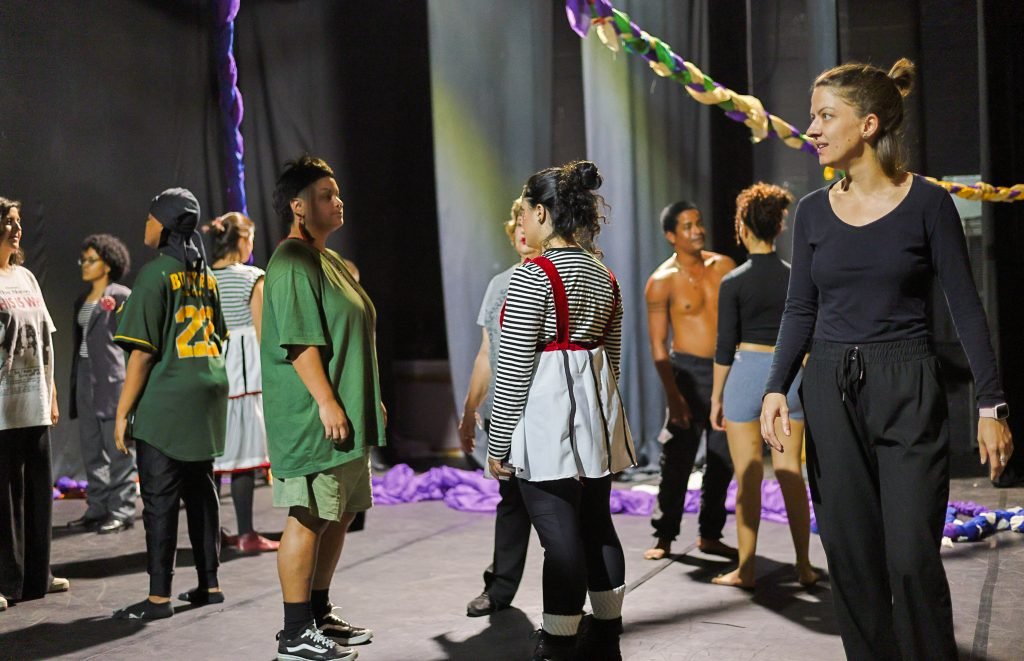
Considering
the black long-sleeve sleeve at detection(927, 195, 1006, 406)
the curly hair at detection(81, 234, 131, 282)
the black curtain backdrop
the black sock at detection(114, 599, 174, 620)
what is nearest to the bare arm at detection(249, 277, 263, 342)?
the curly hair at detection(81, 234, 131, 282)

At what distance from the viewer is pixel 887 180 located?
7.61 feet

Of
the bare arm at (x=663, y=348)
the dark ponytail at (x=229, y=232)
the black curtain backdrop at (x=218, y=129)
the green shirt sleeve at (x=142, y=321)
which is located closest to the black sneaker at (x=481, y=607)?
the bare arm at (x=663, y=348)

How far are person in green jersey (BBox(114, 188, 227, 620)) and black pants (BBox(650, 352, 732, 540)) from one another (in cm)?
183

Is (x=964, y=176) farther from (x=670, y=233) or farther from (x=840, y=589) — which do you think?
(x=840, y=589)

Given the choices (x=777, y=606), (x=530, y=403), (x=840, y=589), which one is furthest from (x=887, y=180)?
(x=777, y=606)

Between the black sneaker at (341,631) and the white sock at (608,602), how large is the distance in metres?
0.86

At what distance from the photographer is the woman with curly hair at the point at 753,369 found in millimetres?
4039

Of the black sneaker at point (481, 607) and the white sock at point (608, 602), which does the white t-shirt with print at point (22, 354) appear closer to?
the black sneaker at point (481, 607)

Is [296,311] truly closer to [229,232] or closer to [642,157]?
[229,232]

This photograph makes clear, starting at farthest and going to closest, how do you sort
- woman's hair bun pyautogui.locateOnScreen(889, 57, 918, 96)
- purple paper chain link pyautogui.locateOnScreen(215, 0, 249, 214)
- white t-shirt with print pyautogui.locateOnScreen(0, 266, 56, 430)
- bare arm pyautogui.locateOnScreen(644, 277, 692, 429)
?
1. purple paper chain link pyautogui.locateOnScreen(215, 0, 249, 214)
2. bare arm pyautogui.locateOnScreen(644, 277, 692, 429)
3. white t-shirt with print pyautogui.locateOnScreen(0, 266, 56, 430)
4. woman's hair bun pyautogui.locateOnScreen(889, 57, 918, 96)

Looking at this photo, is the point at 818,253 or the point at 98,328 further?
the point at 98,328

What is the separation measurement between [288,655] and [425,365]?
188 inches

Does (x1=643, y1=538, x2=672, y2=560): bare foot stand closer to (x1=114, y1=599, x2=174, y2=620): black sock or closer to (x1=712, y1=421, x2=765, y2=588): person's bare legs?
(x1=712, y1=421, x2=765, y2=588): person's bare legs

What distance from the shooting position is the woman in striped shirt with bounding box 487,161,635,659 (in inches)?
112
